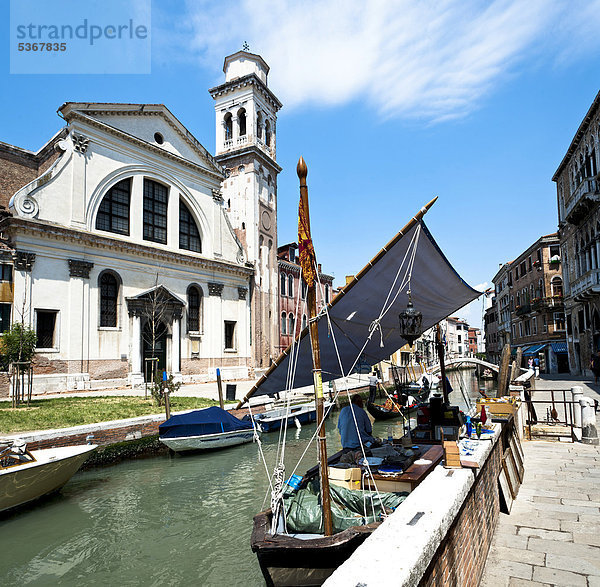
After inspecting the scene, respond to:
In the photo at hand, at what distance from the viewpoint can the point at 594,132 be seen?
23109 mm

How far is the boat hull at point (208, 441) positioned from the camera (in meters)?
12.5

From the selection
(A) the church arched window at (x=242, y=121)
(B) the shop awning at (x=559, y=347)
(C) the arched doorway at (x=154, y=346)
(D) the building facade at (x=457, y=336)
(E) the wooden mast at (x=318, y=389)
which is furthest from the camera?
(D) the building facade at (x=457, y=336)

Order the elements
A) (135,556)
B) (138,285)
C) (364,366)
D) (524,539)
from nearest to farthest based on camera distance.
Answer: (524,539), (135,556), (364,366), (138,285)

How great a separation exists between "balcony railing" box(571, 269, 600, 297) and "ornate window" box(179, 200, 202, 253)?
20.8 m

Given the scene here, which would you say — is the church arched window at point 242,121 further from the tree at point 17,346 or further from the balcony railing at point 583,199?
the balcony railing at point 583,199

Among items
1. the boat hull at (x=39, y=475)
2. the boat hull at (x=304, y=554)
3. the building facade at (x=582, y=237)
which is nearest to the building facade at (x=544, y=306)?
the building facade at (x=582, y=237)

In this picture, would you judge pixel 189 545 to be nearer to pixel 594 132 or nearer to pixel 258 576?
pixel 258 576

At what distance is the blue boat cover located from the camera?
1251 cm

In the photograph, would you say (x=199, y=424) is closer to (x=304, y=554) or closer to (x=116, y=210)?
(x=304, y=554)

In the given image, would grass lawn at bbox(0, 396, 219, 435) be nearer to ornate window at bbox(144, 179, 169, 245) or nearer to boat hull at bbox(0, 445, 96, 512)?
boat hull at bbox(0, 445, 96, 512)

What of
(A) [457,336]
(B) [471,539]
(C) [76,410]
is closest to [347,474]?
(B) [471,539]

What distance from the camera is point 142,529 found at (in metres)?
7.70

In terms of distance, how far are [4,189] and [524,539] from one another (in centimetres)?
2374

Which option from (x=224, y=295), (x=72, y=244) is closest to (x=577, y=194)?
(x=224, y=295)
